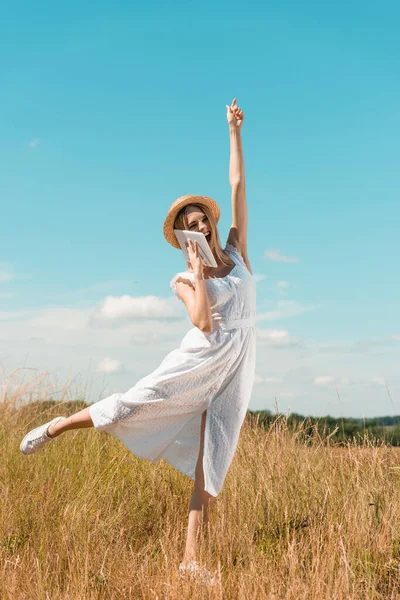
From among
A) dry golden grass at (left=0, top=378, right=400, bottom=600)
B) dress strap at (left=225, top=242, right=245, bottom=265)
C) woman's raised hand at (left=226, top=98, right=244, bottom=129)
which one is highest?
woman's raised hand at (left=226, top=98, right=244, bottom=129)

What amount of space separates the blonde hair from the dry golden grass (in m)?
1.60

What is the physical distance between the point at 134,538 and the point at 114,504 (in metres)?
0.85

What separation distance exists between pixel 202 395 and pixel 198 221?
1109 millimetres

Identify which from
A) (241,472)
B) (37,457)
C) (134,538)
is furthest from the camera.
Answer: (37,457)

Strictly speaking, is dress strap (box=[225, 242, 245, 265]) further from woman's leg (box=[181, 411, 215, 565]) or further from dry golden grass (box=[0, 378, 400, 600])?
dry golden grass (box=[0, 378, 400, 600])

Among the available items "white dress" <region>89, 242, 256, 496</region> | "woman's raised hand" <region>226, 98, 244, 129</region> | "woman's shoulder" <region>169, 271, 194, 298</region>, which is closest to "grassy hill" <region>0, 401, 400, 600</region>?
"white dress" <region>89, 242, 256, 496</region>

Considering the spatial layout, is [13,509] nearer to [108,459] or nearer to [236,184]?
[108,459]

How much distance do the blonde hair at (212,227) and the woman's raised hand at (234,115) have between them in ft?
2.31

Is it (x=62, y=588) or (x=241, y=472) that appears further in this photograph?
(x=241, y=472)

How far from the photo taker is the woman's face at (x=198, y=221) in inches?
171

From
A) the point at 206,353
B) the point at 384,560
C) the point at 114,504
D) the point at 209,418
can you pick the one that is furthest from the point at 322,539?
the point at 114,504

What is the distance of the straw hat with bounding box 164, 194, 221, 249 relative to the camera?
14.5 feet

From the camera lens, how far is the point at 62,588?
13.1ft

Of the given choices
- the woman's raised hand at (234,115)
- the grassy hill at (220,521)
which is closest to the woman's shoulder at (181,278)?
the woman's raised hand at (234,115)
